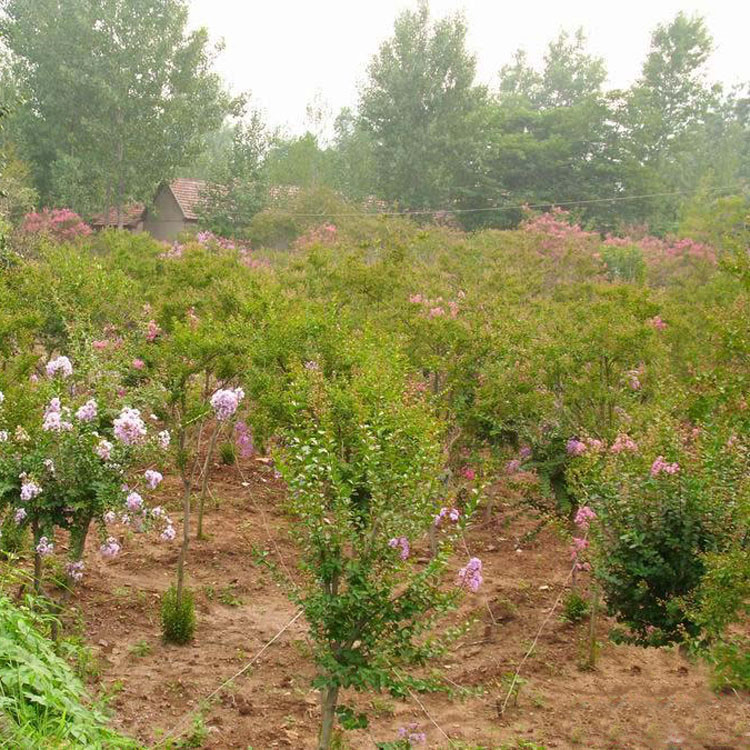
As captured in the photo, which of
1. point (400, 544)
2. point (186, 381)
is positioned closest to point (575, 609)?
point (400, 544)

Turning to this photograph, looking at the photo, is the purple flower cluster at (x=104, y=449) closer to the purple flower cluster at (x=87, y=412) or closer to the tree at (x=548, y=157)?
the purple flower cluster at (x=87, y=412)

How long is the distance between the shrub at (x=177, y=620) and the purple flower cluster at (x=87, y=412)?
1697mm

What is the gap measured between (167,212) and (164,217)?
265 mm

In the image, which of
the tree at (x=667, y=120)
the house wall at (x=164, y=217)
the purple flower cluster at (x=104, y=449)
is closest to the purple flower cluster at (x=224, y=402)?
the purple flower cluster at (x=104, y=449)

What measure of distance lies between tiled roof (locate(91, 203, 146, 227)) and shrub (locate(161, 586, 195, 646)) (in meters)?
27.8

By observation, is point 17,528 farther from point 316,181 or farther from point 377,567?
point 316,181

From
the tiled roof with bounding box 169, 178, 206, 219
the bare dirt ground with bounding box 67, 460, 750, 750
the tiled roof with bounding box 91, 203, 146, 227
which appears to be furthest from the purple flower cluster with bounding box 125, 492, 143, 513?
the tiled roof with bounding box 91, 203, 146, 227

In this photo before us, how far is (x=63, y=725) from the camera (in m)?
3.47

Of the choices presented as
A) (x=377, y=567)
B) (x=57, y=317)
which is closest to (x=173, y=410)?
(x=57, y=317)

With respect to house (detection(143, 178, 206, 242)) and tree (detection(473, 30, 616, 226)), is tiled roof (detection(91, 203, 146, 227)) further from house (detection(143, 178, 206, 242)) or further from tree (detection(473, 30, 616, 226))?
tree (detection(473, 30, 616, 226))

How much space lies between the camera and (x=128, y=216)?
33.5 metres

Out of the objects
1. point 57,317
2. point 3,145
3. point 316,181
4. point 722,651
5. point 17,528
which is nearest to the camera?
point 722,651

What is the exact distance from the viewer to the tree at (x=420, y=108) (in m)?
32.8

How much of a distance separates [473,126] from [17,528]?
30.9 metres
